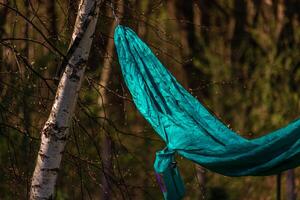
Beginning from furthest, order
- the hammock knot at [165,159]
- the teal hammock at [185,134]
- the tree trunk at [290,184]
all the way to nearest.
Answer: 1. the tree trunk at [290,184]
2. the hammock knot at [165,159]
3. the teal hammock at [185,134]

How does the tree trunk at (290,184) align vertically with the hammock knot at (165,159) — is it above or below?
above

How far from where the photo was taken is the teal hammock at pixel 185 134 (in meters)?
4.54

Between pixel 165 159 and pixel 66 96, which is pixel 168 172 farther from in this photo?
pixel 66 96

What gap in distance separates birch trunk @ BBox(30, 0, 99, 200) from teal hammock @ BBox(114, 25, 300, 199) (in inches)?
15.9

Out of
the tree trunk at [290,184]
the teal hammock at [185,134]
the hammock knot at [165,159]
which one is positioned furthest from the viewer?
the tree trunk at [290,184]

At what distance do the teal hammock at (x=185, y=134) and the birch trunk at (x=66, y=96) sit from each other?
1.32 ft

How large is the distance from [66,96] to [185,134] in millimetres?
623

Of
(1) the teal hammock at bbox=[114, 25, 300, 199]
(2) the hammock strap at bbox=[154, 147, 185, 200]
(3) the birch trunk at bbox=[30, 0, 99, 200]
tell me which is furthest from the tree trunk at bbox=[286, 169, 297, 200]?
(3) the birch trunk at bbox=[30, 0, 99, 200]

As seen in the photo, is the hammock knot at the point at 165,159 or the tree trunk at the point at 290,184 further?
the tree trunk at the point at 290,184

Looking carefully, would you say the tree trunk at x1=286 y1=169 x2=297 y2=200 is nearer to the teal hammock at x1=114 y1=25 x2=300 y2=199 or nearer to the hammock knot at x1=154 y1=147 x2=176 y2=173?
the teal hammock at x1=114 y1=25 x2=300 y2=199

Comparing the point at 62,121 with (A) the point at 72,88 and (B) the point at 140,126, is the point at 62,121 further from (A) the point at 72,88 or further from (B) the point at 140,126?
(B) the point at 140,126

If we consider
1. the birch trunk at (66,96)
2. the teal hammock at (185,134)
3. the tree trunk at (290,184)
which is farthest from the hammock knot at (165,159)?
the tree trunk at (290,184)

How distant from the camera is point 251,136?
26.1ft

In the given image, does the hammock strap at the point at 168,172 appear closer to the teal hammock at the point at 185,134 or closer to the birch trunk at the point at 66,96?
the teal hammock at the point at 185,134
